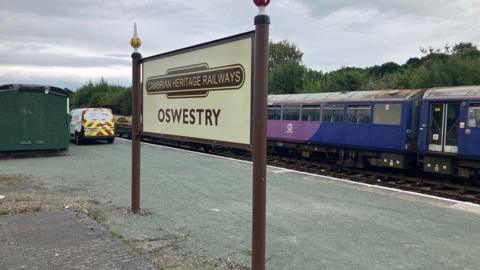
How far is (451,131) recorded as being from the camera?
41.7ft

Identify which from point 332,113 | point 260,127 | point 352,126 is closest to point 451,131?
point 352,126

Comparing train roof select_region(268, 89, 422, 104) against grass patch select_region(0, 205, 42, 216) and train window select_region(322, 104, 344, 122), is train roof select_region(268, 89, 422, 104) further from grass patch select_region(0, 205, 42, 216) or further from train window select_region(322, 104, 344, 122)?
grass patch select_region(0, 205, 42, 216)

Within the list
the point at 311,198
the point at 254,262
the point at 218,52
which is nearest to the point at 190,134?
the point at 218,52

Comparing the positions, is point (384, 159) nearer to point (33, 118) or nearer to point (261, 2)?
point (261, 2)

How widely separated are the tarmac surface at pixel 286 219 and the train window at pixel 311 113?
222 inches

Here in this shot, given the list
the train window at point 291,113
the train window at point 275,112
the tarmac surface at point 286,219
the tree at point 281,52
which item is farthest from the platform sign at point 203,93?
the tree at point 281,52

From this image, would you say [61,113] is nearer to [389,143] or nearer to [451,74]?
[389,143]

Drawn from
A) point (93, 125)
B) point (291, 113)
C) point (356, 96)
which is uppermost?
point (356, 96)

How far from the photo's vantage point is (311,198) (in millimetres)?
8359

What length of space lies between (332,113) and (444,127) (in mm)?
4292

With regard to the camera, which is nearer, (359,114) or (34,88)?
(359,114)

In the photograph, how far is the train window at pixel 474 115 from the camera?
1192 centimetres

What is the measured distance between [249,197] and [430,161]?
7.60 meters

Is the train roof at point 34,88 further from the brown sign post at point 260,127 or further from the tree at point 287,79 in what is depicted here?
the tree at point 287,79
